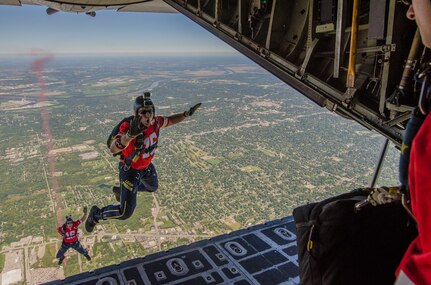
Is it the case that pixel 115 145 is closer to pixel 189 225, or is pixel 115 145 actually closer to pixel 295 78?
pixel 295 78

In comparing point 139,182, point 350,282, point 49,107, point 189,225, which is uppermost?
point 350,282

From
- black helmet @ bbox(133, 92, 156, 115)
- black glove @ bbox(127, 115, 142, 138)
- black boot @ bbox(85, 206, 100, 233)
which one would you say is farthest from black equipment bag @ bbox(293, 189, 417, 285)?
black boot @ bbox(85, 206, 100, 233)

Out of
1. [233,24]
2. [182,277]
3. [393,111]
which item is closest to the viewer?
[393,111]

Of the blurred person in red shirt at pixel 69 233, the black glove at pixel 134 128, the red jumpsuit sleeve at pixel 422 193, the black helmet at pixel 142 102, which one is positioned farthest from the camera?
the blurred person in red shirt at pixel 69 233

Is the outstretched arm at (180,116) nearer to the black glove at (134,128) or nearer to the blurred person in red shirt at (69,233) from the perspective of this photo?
the black glove at (134,128)

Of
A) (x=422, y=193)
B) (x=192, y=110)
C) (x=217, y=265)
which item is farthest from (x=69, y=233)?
(x=422, y=193)

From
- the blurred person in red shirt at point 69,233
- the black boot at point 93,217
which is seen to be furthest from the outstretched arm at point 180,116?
the blurred person in red shirt at point 69,233

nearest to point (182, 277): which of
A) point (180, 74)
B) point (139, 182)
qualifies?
point (139, 182)
